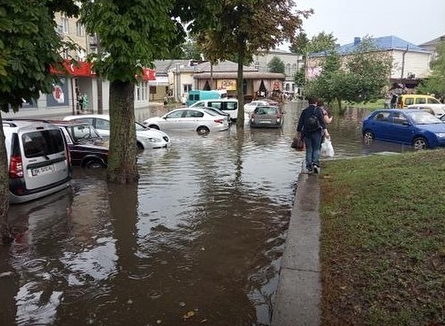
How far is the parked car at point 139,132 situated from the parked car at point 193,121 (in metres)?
6.38

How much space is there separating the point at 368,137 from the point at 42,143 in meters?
14.1

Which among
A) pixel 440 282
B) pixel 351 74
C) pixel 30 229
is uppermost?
pixel 351 74

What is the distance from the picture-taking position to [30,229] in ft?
A: 24.0

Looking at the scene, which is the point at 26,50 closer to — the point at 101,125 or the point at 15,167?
the point at 15,167

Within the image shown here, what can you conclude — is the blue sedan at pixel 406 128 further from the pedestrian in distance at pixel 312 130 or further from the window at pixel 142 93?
the window at pixel 142 93

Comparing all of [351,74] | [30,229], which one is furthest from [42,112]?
[30,229]

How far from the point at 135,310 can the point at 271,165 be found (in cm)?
932

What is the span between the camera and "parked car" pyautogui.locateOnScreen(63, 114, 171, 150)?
52.3ft

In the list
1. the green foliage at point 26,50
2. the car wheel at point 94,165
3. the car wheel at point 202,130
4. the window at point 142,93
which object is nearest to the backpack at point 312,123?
the green foliage at point 26,50

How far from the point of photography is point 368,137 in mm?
19250

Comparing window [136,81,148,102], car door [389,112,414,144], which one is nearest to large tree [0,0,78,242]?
car door [389,112,414,144]

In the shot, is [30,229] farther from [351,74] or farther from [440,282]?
[351,74]

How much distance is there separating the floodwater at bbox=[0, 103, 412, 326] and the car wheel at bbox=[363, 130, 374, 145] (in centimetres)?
842

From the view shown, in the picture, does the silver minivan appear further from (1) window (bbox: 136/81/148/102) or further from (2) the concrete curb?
(1) window (bbox: 136/81/148/102)
